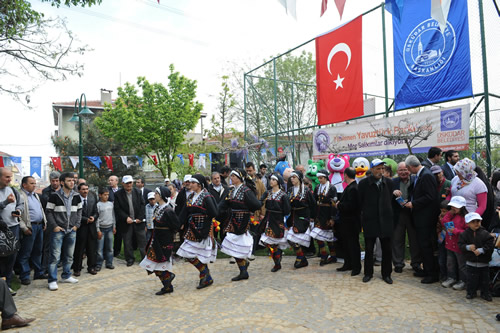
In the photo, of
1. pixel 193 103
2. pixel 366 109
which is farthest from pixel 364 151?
pixel 193 103


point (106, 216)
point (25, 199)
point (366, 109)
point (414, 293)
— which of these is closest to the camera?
point (414, 293)

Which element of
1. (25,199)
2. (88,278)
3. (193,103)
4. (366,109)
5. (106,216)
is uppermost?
(193,103)

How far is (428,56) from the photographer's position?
855 cm

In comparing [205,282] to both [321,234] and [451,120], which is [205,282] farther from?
[451,120]

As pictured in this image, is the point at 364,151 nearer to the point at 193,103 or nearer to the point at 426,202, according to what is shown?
the point at 426,202

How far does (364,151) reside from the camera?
33.8 feet

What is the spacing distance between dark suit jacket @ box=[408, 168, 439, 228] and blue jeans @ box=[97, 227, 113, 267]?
5715 mm

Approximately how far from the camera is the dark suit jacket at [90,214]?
22.2 ft

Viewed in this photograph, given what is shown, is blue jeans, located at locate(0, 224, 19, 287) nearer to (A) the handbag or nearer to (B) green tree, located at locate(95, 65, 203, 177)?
(A) the handbag

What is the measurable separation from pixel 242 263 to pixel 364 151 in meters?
5.88

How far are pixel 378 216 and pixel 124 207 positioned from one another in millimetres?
5118

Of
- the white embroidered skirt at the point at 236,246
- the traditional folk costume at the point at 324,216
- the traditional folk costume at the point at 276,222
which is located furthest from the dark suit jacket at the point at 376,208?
the white embroidered skirt at the point at 236,246

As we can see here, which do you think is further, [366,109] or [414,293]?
[366,109]

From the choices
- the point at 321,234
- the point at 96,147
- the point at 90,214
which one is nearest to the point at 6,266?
the point at 90,214
